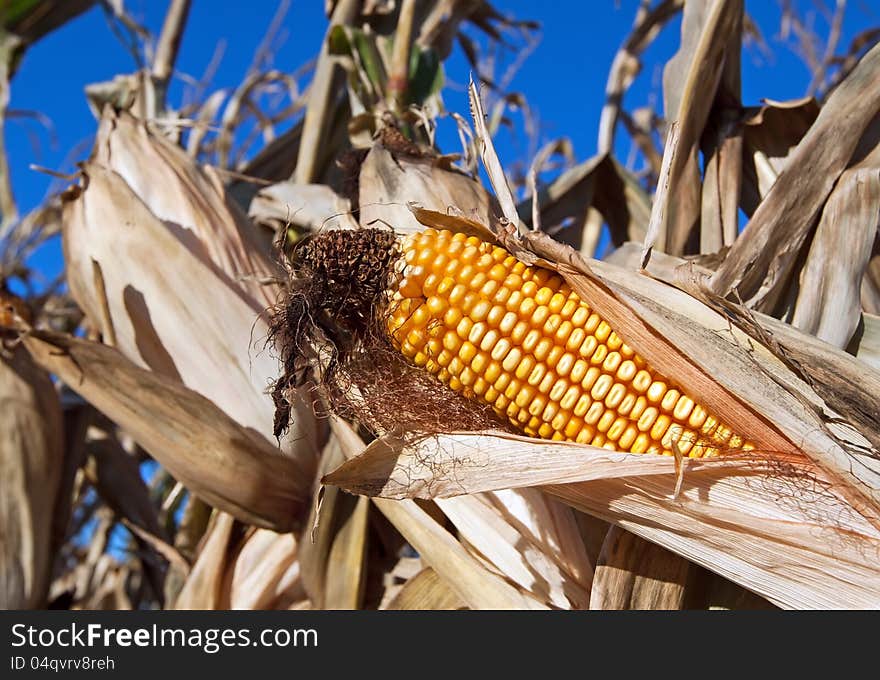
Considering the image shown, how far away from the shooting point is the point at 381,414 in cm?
103

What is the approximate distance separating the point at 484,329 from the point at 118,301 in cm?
90

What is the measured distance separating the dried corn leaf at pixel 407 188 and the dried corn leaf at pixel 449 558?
0.36 metres

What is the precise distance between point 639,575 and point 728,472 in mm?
199

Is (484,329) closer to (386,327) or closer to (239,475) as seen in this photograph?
(386,327)

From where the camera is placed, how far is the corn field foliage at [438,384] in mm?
857

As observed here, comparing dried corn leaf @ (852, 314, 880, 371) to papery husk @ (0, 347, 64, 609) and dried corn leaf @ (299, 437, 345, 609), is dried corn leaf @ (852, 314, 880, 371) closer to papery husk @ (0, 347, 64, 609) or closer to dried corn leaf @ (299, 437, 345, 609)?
dried corn leaf @ (299, 437, 345, 609)

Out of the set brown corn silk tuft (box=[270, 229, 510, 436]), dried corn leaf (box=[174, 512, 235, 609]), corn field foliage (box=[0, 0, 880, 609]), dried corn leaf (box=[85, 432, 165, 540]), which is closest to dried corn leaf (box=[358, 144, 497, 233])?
corn field foliage (box=[0, 0, 880, 609])

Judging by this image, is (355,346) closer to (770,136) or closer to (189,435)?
(189,435)

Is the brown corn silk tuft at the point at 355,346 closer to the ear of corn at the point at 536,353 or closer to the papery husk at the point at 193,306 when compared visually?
the ear of corn at the point at 536,353

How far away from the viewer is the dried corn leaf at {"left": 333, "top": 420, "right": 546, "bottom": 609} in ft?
3.60

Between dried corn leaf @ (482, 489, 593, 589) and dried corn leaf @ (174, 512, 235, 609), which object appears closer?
dried corn leaf @ (482, 489, 593, 589)

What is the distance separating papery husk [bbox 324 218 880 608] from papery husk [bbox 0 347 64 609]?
116 centimetres

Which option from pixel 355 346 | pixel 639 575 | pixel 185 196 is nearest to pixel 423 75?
pixel 185 196

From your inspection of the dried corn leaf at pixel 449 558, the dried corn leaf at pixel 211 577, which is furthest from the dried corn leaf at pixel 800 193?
the dried corn leaf at pixel 211 577
